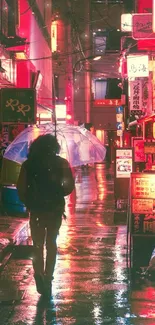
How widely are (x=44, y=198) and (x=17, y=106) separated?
9421mm

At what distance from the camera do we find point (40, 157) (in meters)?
8.19

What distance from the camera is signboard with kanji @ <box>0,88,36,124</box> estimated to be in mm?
17188

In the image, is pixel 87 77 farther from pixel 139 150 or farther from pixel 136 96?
pixel 139 150

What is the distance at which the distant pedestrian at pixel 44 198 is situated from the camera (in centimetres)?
813

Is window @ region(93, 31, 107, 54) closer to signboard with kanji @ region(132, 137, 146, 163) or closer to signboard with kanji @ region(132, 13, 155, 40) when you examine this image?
signboard with kanji @ region(132, 137, 146, 163)

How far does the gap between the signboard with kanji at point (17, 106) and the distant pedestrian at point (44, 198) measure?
A: 9.02 m

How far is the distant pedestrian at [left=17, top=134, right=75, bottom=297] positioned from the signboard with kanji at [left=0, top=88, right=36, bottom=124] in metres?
9.02

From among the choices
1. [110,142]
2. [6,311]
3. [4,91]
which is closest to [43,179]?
[6,311]

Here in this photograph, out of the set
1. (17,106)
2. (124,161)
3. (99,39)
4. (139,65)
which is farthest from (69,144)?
(99,39)

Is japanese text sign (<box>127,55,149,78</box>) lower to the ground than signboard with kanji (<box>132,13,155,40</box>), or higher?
lower

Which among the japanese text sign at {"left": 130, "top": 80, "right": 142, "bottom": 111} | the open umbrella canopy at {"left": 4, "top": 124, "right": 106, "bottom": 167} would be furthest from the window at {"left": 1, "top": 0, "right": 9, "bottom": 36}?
the japanese text sign at {"left": 130, "top": 80, "right": 142, "bottom": 111}

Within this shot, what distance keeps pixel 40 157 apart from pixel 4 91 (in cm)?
927

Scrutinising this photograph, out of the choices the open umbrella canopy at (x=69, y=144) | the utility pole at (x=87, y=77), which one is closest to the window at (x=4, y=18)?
the open umbrella canopy at (x=69, y=144)

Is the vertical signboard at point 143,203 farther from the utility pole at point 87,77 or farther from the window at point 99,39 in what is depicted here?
the window at point 99,39
